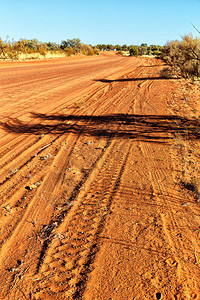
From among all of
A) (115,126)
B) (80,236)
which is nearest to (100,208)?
(80,236)

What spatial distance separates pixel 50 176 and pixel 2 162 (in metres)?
1.36

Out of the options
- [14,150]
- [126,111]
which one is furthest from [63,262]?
[126,111]

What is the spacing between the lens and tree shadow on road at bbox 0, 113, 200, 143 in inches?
258

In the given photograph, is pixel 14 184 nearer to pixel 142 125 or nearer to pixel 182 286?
pixel 182 286

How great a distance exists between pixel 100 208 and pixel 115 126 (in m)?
3.96

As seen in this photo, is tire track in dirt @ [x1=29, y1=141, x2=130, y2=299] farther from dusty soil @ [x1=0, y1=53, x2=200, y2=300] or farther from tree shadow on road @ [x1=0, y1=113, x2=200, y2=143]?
tree shadow on road @ [x1=0, y1=113, x2=200, y2=143]

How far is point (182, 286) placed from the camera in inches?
97.2

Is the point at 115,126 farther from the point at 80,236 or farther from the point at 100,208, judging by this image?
the point at 80,236

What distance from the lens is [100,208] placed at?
3.62 meters

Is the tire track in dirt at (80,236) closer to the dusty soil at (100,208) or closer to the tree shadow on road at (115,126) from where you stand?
the dusty soil at (100,208)

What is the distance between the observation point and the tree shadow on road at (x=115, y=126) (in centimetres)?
655

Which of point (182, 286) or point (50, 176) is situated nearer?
point (182, 286)

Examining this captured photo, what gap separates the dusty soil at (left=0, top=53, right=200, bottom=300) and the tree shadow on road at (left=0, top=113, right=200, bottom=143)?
1.3 inches

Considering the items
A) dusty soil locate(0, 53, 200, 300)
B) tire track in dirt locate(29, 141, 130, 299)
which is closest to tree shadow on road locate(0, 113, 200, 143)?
dusty soil locate(0, 53, 200, 300)
